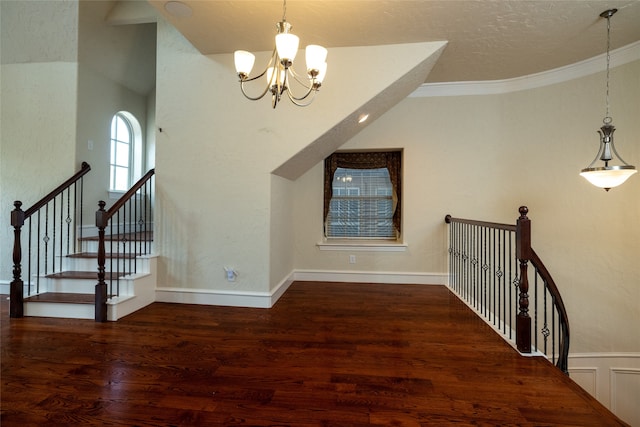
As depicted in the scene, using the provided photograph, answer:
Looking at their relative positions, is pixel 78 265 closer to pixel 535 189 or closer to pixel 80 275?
pixel 80 275

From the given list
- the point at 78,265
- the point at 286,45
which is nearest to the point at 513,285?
the point at 286,45

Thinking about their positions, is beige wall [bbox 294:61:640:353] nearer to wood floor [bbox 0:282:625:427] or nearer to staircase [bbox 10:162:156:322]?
wood floor [bbox 0:282:625:427]

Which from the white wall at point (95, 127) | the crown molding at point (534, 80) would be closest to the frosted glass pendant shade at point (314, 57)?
the crown molding at point (534, 80)

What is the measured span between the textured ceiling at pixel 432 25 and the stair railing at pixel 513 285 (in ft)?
5.54

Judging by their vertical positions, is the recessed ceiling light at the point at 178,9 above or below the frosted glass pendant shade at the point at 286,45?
above

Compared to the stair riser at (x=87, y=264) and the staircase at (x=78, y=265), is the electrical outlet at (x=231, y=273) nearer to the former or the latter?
the staircase at (x=78, y=265)

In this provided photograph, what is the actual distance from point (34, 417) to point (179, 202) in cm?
210

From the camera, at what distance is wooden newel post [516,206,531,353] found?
2.23 metres

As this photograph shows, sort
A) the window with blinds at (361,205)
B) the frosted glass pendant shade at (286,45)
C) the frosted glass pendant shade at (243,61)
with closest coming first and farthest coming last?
the frosted glass pendant shade at (286,45) → the frosted glass pendant shade at (243,61) → the window with blinds at (361,205)

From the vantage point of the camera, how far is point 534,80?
3.85 meters

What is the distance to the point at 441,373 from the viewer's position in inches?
76.5

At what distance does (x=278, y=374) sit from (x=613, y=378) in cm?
393

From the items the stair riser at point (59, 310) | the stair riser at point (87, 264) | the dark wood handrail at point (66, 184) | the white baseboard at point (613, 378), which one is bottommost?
the white baseboard at point (613, 378)

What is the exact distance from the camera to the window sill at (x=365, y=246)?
4312 mm
